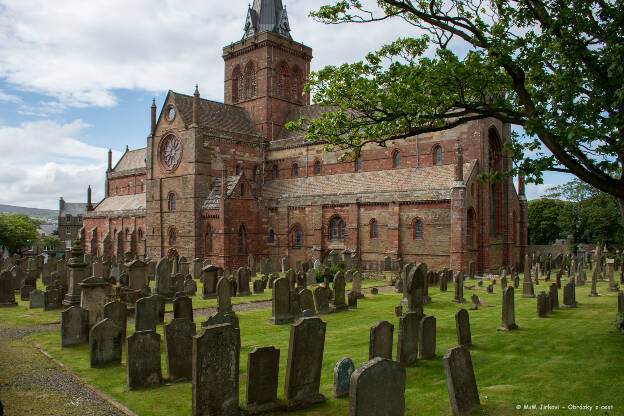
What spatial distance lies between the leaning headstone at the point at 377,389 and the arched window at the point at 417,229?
22603 mm

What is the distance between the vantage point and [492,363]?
8781mm

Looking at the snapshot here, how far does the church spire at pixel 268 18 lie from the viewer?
42469 mm

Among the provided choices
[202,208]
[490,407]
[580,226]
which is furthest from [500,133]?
[490,407]

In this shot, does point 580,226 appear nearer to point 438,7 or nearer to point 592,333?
point 592,333

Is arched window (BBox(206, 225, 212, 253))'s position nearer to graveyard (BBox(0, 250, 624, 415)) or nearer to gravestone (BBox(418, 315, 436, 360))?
graveyard (BBox(0, 250, 624, 415))

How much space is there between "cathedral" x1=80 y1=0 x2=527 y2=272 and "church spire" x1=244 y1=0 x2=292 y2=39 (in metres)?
0.10

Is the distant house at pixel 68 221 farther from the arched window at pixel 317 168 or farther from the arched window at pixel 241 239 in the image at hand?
the arched window at pixel 317 168

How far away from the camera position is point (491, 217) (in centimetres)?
3031

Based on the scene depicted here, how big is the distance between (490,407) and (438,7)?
8276mm

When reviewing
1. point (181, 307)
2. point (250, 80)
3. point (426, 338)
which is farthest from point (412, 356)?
point (250, 80)

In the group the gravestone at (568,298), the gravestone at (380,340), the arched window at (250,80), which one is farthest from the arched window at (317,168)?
the gravestone at (380,340)

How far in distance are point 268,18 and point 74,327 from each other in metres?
37.5

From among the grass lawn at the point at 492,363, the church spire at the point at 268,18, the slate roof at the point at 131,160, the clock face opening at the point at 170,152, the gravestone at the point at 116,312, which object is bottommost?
the grass lawn at the point at 492,363

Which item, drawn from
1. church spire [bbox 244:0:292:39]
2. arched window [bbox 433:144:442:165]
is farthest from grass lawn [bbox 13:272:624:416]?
church spire [bbox 244:0:292:39]
